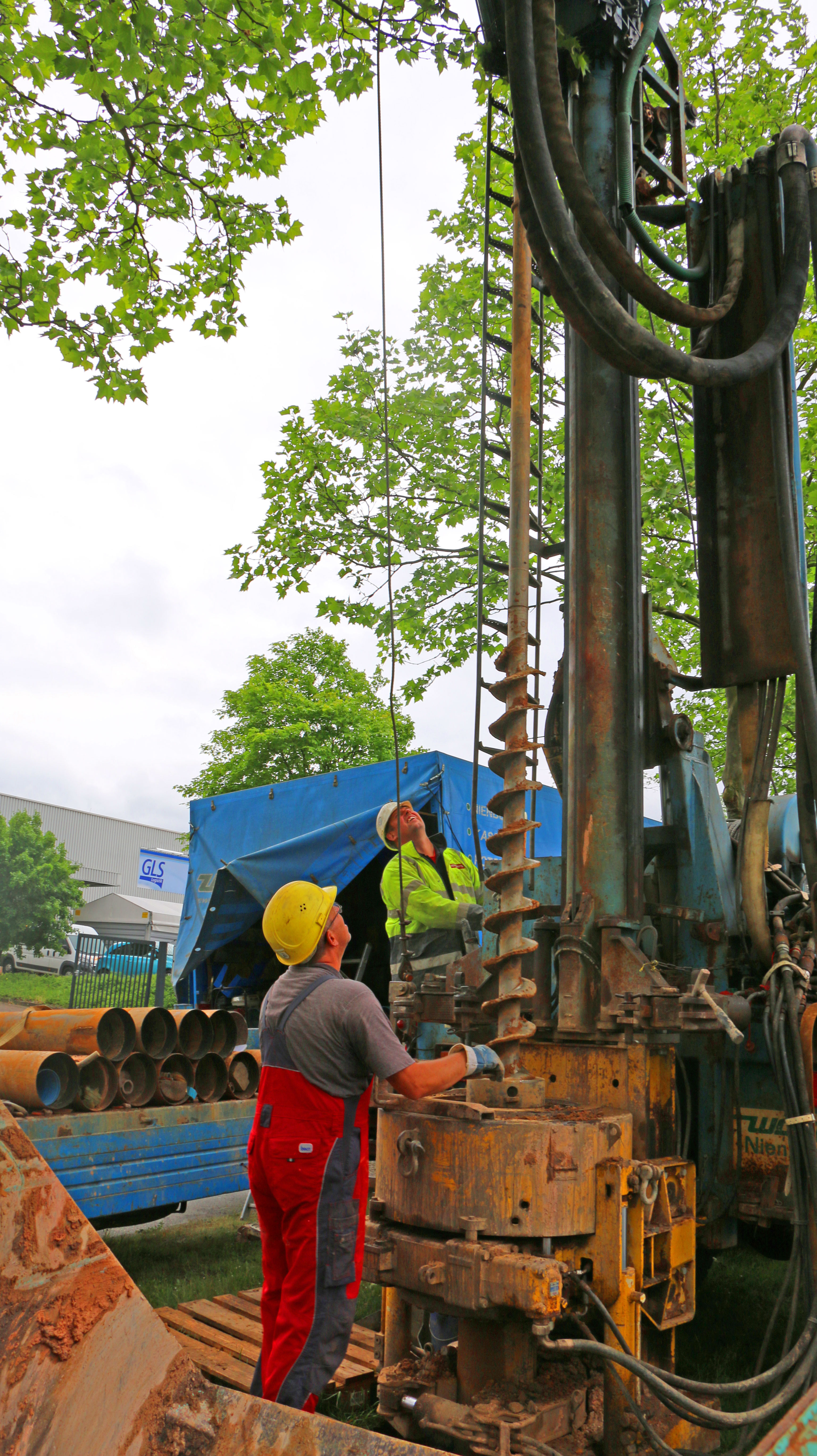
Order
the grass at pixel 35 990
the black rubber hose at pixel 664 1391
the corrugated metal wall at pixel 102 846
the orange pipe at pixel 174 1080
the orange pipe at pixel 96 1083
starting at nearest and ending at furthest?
the black rubber hose at pixel 664 1391 < the orange pipe at pixel 96 1083 < the orange pipe at pixel 174 1080 < the grass at pixel 35 990 < the corrugated metal wall at pixel 102 846

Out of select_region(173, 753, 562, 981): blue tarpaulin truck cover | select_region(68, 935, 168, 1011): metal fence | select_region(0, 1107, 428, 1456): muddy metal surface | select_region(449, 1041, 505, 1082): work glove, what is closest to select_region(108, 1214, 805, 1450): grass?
select_region(449, 1041, 505, 1082): work glove

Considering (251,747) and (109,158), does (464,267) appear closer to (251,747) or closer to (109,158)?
(109,158)

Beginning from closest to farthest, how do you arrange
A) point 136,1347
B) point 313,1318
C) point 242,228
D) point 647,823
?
point 136,1347 → point 313,1318 → point 647,823 → point 242,228

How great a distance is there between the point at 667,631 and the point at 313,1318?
10.9 metres

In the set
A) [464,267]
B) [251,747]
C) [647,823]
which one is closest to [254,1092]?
[647,823]

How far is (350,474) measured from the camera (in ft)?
44.4

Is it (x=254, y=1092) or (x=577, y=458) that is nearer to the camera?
(x=577, y=458)

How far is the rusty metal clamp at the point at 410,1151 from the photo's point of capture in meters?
3.03

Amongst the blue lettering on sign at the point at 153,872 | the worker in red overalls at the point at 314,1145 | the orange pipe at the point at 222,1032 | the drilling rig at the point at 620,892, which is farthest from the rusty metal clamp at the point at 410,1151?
the blue lettering on sign at the point at 153,872

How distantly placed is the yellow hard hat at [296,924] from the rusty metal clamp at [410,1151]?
0.73 meters

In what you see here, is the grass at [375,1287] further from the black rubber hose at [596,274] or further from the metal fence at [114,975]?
the metal fence at [114,975]

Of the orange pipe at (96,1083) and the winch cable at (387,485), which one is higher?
the winch cable at (387,485)

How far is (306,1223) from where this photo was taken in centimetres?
317

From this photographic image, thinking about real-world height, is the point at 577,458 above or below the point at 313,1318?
above
